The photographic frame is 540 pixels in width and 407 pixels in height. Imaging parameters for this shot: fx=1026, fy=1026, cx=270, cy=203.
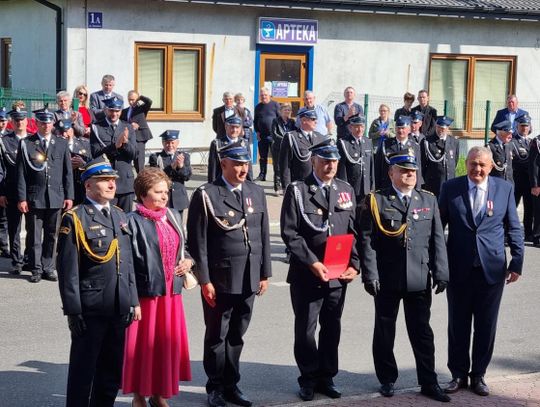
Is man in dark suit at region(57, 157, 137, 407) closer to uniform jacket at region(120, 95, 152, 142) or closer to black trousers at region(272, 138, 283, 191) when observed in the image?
uniform jacket at region(120, 95, 152, 142)

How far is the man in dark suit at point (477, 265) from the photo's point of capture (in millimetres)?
8039

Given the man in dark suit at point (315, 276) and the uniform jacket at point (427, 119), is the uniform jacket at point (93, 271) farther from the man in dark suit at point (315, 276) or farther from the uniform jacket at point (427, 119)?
the uniform jacket at point (427, 119)

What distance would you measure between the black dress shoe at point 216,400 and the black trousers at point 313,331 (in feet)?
2.17

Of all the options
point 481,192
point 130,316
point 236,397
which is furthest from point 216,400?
point 481,192

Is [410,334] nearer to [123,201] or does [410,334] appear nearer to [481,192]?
[481,192]

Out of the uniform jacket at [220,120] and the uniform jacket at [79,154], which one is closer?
the uniform jacket at [79,154]

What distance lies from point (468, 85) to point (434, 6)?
2633mm

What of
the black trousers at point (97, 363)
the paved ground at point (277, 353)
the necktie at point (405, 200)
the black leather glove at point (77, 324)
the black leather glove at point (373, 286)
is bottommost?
the paved ground at point (277, 353)

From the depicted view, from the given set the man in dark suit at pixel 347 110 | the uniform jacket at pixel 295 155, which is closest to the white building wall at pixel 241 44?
the man in dark suit at pixel 347 110

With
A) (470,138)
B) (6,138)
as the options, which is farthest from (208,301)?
(470,138)

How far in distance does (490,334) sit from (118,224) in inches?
123

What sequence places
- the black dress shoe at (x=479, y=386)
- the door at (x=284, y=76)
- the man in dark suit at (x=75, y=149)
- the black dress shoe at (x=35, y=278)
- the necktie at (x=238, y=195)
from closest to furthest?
the necktie at (x=238, y=195) → the black dress shoe at (x=479, y=386) → the black dress shoe at (x=35, y=278) → the man in dark suit at (x=75, y=149) → the door at (x=284, y=76)

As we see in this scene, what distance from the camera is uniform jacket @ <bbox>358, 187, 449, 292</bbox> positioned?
7.78 meters

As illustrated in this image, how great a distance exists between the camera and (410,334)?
26.1 feet
